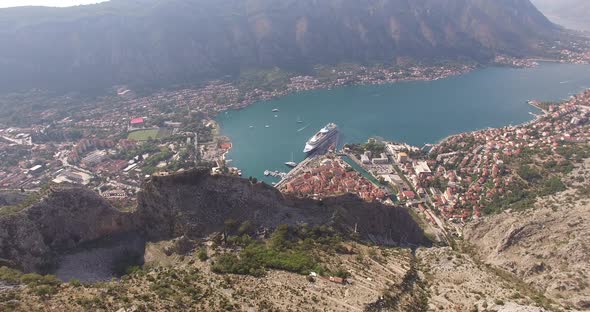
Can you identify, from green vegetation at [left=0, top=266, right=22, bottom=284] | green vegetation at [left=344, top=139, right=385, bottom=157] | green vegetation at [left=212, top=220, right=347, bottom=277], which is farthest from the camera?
green vegetation at [left=344, top=139, right=385, bottom=157]

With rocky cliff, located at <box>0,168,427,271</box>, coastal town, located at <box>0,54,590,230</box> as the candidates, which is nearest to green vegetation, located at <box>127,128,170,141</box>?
coastal town, located at <box>0,54,590,230</box>

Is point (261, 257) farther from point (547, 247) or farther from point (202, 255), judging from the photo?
point (547, 247)

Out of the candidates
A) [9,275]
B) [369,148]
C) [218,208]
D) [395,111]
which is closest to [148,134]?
[369,148]

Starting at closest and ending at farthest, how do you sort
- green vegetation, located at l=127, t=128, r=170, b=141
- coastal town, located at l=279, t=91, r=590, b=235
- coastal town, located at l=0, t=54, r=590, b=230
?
coastal town, located at l=279, t=91, r=590, b=235, coastal town, located at l=0, t=54, r=590, b=230, green vegetation, located at l=127, t=128, r=170, b=141

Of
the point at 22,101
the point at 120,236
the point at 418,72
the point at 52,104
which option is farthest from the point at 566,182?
the point at 22,101

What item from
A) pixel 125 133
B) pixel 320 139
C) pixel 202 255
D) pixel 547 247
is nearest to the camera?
pixel 202 255

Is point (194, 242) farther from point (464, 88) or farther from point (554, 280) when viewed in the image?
point (464, 88)

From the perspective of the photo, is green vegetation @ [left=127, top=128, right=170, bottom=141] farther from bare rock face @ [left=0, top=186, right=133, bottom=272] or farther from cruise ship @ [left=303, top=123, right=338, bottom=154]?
bare rock face @ [left=0, top=186, right=133, bottom=272]
